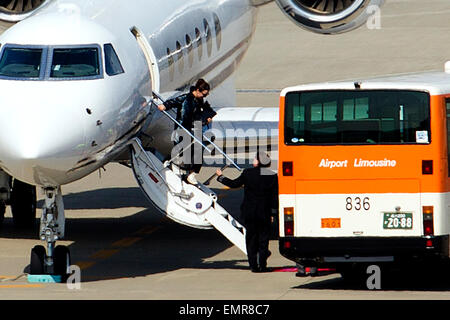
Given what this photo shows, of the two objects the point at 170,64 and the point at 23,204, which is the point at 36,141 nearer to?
the point at 170,64

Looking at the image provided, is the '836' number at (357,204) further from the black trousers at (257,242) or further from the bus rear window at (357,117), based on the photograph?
the black trousers at (257,242)

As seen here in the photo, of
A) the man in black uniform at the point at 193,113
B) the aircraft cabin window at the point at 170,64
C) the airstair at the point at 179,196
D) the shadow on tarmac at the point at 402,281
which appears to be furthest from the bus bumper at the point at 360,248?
the aircraft cabin window at the point at 170,64

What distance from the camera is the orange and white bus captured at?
53.7 ft

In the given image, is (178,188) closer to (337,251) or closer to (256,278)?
(256,278)

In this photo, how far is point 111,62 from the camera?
62.8 feet

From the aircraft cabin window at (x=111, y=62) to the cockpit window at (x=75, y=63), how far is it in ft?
0.56

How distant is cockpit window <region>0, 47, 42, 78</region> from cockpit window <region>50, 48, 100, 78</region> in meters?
0.25

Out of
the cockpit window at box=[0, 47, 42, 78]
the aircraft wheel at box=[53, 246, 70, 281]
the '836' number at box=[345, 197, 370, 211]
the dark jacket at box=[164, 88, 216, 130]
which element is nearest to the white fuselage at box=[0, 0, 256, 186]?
the cockpit window at box=[0, 47, 42, 78]

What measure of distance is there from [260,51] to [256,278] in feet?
123

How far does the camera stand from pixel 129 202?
2870cm

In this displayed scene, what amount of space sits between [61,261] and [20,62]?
2969 millimetres

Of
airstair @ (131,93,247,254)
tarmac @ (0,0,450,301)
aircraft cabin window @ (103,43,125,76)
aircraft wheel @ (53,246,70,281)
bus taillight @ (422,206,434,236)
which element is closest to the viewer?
bus taillight @ (422,206,434,236)

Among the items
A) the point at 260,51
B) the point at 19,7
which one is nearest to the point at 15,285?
the point at 19,7

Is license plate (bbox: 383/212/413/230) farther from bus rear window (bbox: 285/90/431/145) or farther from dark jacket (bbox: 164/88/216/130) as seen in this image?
dark jacket (bbox: 164/88/216/130)
